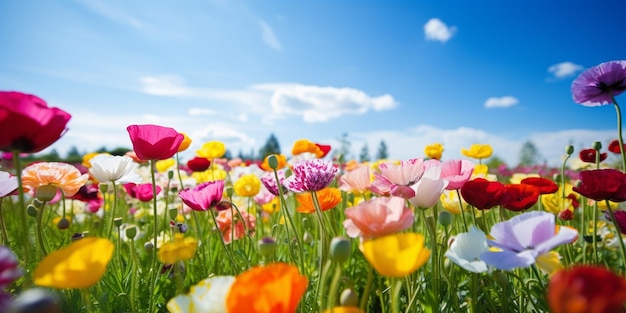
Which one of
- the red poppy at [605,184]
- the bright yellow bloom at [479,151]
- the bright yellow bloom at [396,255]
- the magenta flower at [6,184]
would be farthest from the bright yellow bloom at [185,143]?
the bright yellow bloom at [479,151]

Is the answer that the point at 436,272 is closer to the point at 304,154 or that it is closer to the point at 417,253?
the point at 417,253

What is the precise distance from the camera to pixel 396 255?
52cm

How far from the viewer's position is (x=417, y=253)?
20.2 inches

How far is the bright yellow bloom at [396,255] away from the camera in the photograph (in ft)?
1.69

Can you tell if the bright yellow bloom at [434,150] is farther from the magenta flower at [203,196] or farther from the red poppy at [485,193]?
the magenta flower at [203,196]

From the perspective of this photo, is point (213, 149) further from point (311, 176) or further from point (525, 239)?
point (525, 239)

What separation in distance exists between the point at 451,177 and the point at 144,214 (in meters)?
2.14

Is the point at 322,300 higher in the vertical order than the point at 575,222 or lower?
higher

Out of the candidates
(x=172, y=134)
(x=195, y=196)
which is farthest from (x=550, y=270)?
(x=172, y=134)

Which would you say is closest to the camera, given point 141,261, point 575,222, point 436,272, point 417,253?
point 417,253

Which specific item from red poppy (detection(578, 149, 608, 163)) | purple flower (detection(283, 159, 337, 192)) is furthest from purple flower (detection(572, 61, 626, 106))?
purple flower (detection(283, 159, 337, 192))

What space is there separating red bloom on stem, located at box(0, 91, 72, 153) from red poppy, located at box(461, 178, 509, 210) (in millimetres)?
909

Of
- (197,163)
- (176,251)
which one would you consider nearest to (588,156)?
(176,251)

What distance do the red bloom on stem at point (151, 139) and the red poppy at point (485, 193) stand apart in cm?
77
